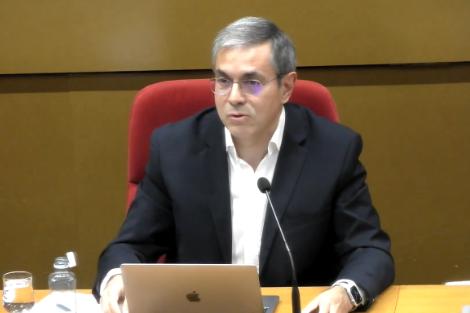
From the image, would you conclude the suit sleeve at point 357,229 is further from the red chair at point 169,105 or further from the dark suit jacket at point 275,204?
the red chair at point 169,105

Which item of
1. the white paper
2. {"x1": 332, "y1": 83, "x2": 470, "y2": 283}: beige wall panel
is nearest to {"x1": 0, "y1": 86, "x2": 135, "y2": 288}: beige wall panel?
{"x1": 332, "y1": 83, "x2": 470, "y2": 283}: beige wall panel

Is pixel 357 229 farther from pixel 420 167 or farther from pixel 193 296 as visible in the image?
pixel 420 167

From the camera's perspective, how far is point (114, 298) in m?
2.02

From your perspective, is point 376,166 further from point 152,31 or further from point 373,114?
point 152,31

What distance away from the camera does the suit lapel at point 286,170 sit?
7.80ft

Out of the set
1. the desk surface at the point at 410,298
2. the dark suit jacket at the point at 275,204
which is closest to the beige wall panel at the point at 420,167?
the dark suit jacket at the point at 275,204

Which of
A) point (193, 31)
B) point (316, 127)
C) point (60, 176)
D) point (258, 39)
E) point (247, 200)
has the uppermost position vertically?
point (258, 39)

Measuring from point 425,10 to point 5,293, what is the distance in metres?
2.05

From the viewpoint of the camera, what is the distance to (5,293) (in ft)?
6.92

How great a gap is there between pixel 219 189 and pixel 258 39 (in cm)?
44

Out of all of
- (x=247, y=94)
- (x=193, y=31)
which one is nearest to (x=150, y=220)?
(x=247, y=94)

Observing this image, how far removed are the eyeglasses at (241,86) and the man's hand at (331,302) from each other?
0.61 m

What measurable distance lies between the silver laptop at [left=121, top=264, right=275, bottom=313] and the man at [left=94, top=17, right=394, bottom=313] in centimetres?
42

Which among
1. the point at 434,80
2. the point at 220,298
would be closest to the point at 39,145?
the point at 434,80
